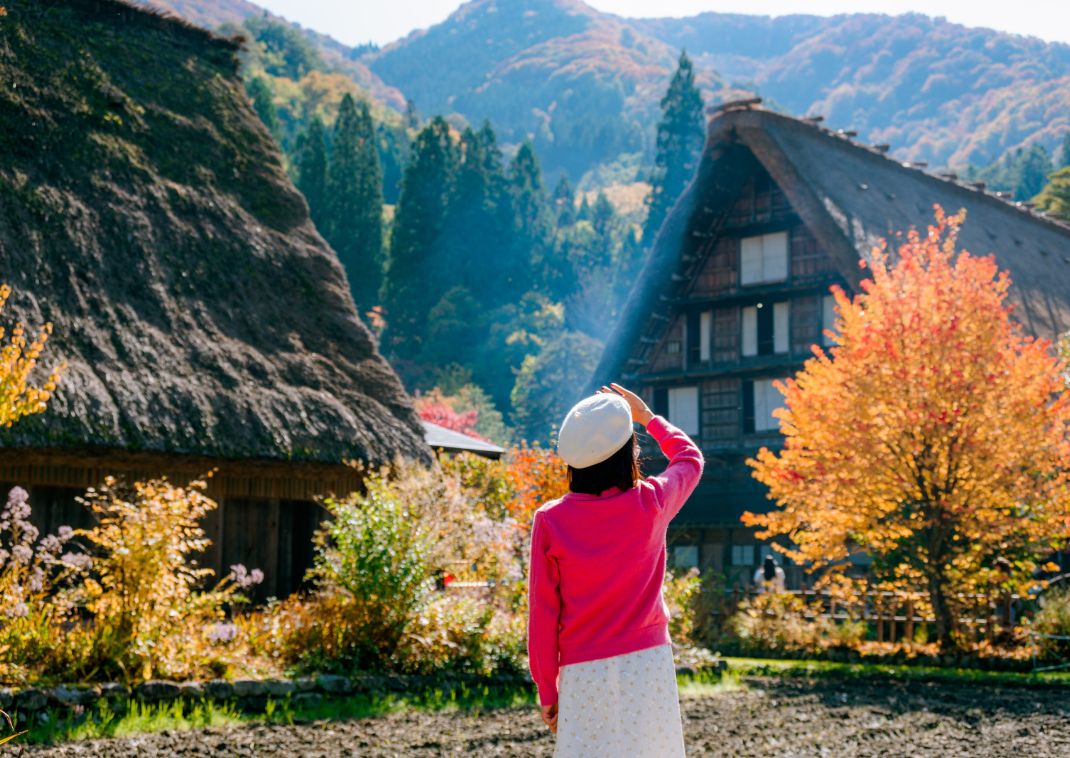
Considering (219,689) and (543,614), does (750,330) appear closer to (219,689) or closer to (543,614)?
(219,689)

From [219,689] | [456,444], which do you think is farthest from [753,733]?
[456,444]

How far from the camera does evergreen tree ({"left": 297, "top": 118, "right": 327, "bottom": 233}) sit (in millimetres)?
53656

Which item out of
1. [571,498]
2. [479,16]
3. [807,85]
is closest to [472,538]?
[571,498]

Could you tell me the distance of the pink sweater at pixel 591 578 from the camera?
3.84 meters

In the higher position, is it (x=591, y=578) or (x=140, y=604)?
(x=591, y=578)

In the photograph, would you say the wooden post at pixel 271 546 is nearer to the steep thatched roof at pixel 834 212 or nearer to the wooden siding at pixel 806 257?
the steep thatched roof at pixel 834 212

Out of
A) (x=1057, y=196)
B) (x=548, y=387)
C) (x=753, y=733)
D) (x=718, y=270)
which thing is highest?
(x=1057, y=196)

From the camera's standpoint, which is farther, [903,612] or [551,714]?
[903,612]

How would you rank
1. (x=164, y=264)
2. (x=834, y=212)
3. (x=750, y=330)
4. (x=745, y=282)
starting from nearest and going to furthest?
1. (x=164, y=264)
2. (x=834, y=212)
3. (x=745, y=282)
4. (x=750, y=330)

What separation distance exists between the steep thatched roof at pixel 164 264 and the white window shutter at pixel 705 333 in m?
12.8

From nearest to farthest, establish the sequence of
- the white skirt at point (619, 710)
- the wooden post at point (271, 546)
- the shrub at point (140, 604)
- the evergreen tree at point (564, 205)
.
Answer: the white skirt at point (619, 710) < the shrub at point (140, 604) < the wooden post at point (271, 546) < the evergreen tree at point (564, 205)

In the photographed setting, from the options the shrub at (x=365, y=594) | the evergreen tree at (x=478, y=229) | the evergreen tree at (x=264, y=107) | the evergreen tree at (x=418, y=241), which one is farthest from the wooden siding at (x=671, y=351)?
the evergreen tree at (x=264, y=107)

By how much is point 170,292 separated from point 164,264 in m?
0.49

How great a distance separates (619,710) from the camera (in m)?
3.80
